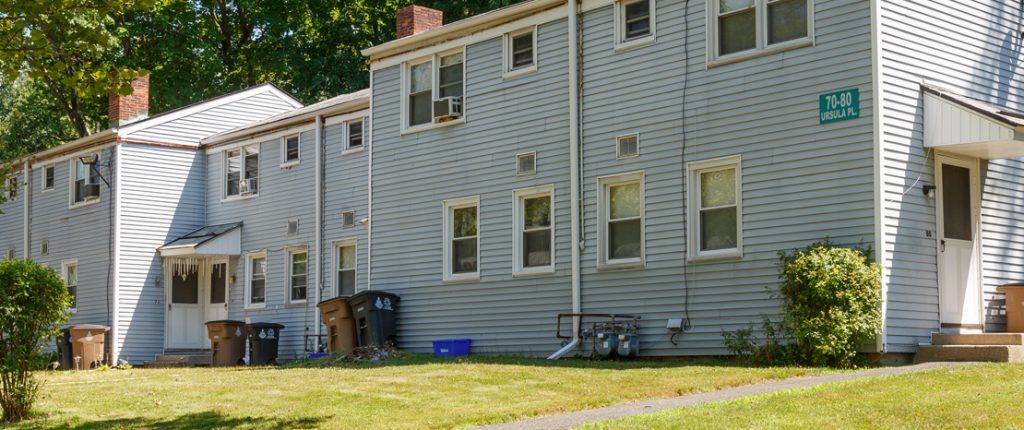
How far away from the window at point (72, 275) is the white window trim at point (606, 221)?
17638 mm

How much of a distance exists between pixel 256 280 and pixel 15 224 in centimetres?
1064

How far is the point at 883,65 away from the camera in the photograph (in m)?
15.9

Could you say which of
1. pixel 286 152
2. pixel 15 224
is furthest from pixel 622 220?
pixel 15 224

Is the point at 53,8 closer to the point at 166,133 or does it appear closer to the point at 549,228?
the point at 549,228

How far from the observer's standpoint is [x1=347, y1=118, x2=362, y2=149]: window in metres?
25.9

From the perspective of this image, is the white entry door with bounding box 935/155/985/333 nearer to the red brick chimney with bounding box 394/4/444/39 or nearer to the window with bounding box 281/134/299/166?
the red brick chimney with bounding box 394/4/444/39

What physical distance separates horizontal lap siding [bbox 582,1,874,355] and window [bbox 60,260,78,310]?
57.6 ft

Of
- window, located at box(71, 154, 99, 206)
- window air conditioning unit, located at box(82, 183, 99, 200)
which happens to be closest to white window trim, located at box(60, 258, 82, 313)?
window, located at box(71, 154, 99, 206)

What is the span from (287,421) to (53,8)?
5.74 m

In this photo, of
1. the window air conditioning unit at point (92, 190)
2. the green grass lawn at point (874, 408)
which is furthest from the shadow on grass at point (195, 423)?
the window air conditioning unit at point (92, 190)

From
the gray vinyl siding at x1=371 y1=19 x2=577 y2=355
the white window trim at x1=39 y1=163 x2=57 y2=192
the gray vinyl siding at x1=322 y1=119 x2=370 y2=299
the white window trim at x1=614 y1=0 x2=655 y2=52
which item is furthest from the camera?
the white window trim at x1=39 y1=163 x2=57 y2=192

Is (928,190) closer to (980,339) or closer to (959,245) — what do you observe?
(959,245)

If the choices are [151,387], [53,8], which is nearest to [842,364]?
[151,387]

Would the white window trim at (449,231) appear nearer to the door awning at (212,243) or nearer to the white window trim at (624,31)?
the white window trim at (624,31)
